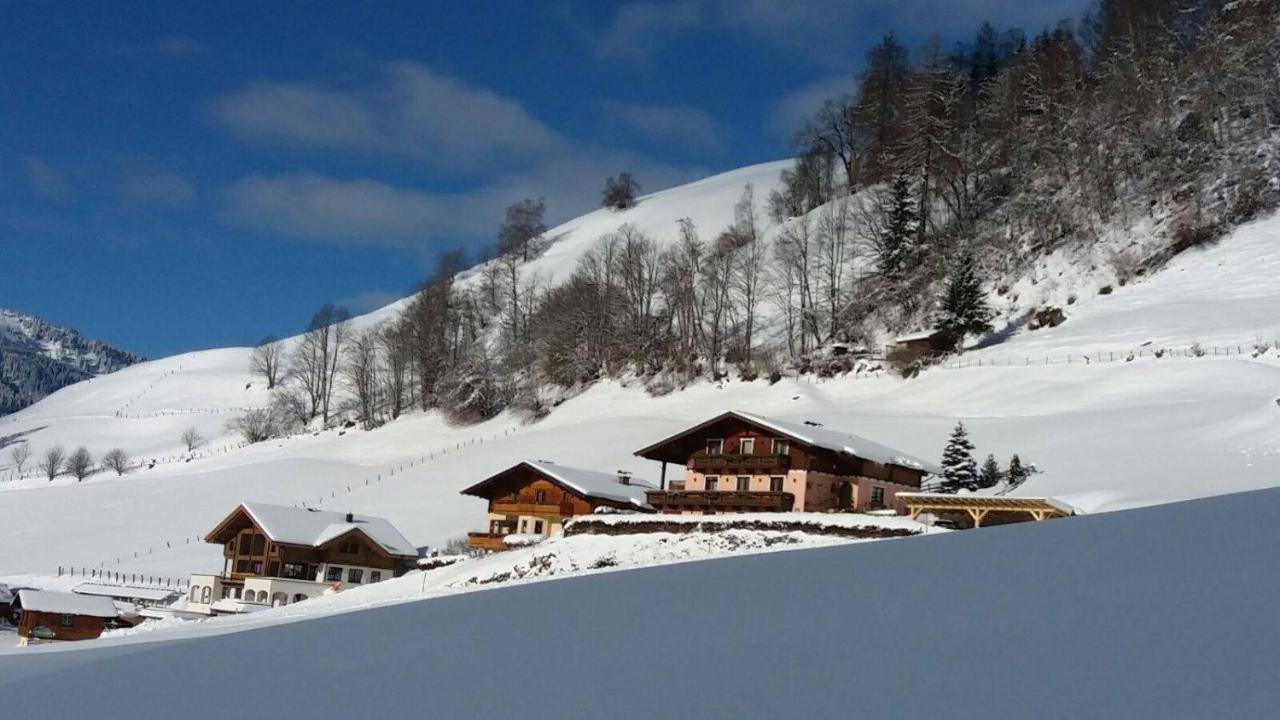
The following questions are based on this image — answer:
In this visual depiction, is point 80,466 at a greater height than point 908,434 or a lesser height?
lesser

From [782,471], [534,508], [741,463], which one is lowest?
[534,508]

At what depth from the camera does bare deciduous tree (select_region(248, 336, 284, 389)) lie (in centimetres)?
13700

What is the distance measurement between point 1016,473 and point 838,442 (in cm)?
629

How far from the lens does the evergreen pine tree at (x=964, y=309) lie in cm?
5878

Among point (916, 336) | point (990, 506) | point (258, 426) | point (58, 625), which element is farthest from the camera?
point (258, 426)

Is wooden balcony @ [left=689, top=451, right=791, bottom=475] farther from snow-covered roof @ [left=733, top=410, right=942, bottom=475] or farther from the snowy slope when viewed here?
the snowy slope

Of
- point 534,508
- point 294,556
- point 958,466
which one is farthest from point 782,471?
point 294,556

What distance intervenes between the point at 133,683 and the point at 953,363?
2142 inches

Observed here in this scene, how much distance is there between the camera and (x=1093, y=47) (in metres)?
84.6

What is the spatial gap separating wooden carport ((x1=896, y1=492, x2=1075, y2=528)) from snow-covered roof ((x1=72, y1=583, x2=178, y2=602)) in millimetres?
33738

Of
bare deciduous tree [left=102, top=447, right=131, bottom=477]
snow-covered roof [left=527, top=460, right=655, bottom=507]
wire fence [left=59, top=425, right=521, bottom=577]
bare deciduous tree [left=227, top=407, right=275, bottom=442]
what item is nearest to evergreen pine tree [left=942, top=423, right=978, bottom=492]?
snow-covered roof [left=527, top=460, right=655, bottom=507]

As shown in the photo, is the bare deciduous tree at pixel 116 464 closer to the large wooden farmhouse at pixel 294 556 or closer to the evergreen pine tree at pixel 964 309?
the large wooden farmhouse at pixel 294 556

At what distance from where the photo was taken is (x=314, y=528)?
4659 cm

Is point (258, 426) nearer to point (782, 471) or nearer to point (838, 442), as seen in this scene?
point (782, 471)
